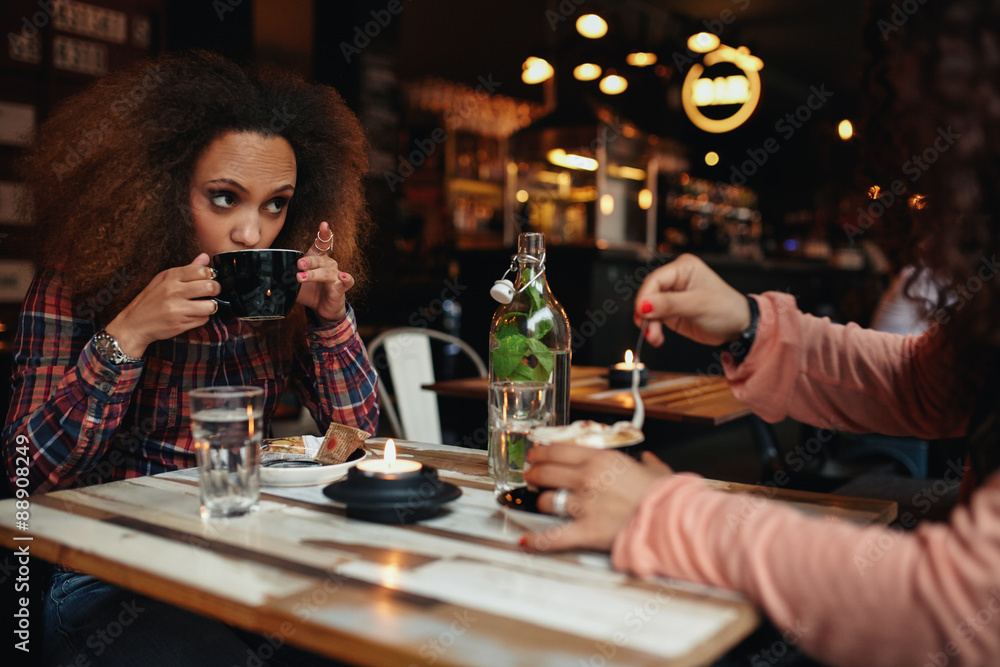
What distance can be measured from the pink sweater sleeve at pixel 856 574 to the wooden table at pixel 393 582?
1.1 inches

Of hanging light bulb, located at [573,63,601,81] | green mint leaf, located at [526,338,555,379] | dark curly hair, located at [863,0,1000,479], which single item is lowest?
green mint leaf, located at [526,338,555,379]

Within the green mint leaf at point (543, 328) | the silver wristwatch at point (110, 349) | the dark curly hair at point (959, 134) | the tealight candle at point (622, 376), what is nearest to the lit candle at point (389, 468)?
the green mint leaf at point (543, 328)

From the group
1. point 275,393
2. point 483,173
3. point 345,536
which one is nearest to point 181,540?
point 345,536

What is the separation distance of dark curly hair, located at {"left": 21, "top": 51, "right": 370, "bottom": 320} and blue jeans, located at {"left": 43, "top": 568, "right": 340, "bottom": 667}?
0.53 meters

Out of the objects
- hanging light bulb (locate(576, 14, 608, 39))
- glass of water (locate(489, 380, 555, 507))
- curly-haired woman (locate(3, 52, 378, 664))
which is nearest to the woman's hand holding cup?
curly-haired woman (locate(3, 52, 378, 664))

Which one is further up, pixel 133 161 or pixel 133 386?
pixel 133 161

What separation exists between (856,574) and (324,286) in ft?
3.52

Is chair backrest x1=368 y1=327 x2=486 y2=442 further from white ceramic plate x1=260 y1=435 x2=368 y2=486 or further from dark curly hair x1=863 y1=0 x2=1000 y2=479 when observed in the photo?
dark curly hair x1=863 y1=0 x2=1000 y2=479

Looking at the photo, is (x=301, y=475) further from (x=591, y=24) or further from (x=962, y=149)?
(x=591, y=24)

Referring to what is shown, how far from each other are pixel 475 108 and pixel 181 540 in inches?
317

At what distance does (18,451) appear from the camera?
47.7 inches

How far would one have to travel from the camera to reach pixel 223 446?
0.97 meters

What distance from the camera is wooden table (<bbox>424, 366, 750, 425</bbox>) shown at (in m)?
2.00

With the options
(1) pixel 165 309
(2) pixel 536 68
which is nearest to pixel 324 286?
(1) pixel 165 309
